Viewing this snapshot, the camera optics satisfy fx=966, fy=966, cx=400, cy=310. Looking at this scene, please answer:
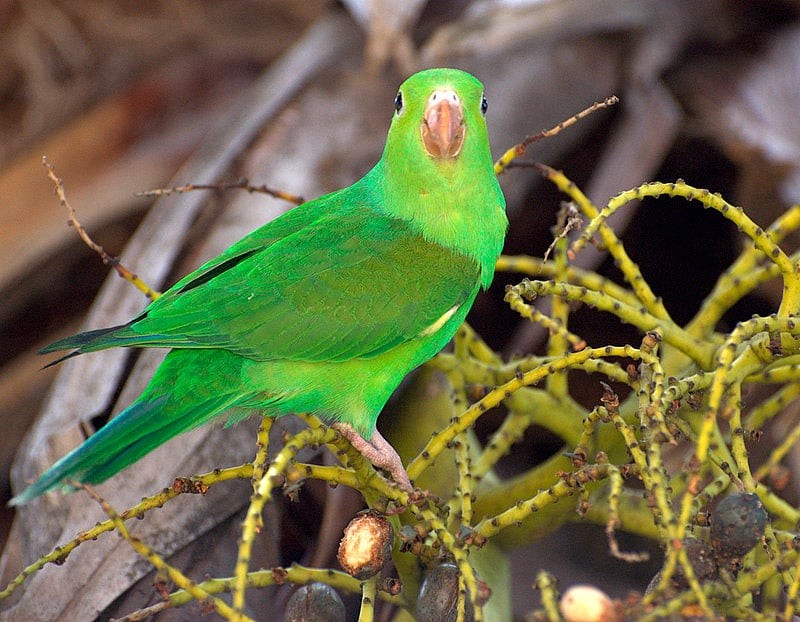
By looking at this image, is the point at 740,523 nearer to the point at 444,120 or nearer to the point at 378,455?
the point at 378,455

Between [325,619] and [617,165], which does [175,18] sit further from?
[325,619]

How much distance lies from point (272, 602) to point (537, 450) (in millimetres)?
964

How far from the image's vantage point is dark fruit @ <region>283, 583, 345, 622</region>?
118cm

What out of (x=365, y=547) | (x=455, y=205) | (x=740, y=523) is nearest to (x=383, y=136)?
(x=455, y=205)

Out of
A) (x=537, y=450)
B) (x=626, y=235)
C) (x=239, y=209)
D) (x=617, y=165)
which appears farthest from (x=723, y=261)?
(x=239, y=209)

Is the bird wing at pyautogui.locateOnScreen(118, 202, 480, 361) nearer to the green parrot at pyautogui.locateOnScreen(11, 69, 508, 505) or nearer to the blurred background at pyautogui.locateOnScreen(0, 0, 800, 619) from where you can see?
the green parrot at pyautogui.locateOnScreen(11, 69, 508, 505)

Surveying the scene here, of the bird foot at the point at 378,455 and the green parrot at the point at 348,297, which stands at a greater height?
the green parrot at the point at 348,297

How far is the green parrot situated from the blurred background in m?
0.32

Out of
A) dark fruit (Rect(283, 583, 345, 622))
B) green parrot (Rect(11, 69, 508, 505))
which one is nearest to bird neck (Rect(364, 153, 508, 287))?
green parrot (Rect(11, 69, 508, 505))

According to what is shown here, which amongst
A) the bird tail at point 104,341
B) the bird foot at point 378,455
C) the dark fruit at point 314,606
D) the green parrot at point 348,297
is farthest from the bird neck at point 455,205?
the dark fruit at point 314,606

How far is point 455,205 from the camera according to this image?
1521mm

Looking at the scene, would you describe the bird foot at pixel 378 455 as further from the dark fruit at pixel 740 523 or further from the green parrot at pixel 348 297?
the dark fruit at pixel 740 523

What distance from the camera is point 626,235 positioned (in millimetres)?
2555

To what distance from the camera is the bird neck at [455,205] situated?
4.97 feet
